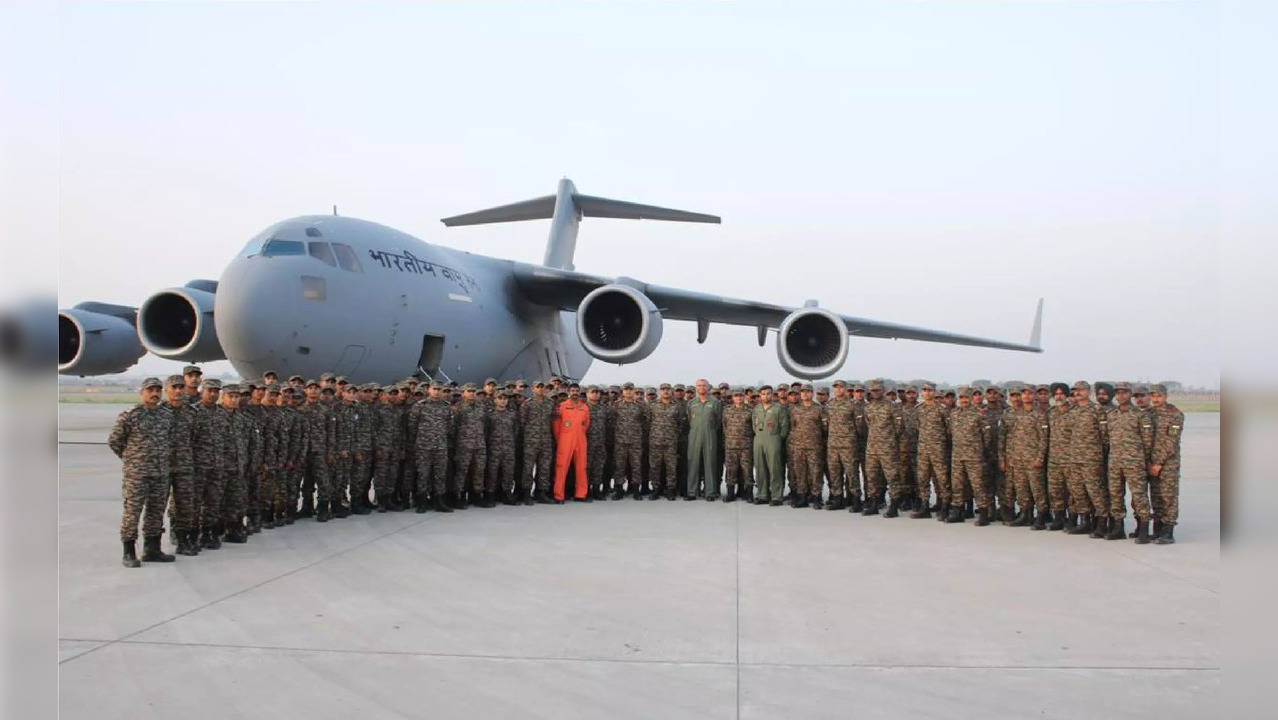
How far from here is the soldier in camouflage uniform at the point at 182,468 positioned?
6.52 m

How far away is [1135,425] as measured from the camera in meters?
7.43

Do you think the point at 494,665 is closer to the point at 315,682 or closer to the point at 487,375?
the point at 315,682

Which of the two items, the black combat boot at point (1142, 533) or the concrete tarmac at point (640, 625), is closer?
the concrete tarmac at point (640, 625)

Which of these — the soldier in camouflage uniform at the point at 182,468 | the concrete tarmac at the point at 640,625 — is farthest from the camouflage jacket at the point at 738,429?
the soldier in camouflage uniform at the point at 182,468

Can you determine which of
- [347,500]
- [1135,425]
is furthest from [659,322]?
[1135,425]

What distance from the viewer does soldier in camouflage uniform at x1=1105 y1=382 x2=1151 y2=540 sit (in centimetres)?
738

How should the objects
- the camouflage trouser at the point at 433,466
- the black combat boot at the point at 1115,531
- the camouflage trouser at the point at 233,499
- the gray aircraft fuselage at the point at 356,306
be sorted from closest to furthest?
the camouflage trouser at the point at 233,499
the black combat boot at the point at 1115,531
the camouflage trouser at the point at 433,466
the gray aircraft fuselage at the point at 356,306

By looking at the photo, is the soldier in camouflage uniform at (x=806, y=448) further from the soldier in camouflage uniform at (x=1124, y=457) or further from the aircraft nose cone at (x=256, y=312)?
the aircraft nose cone at (x=256, y=312)

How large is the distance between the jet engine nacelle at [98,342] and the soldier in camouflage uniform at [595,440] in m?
10.4

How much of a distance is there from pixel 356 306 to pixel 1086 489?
311 inches

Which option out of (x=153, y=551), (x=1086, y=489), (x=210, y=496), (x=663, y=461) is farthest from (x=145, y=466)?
(x=1086, y=489)

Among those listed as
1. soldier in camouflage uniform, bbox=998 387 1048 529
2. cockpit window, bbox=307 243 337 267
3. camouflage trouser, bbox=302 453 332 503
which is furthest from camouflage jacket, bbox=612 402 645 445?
soldier in camouflage uniform, bbox=998 387 1048 529

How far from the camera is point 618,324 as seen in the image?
510 inches

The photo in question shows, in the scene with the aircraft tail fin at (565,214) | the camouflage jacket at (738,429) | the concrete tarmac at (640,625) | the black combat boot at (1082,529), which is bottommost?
the black combat boot at (1082,529)
